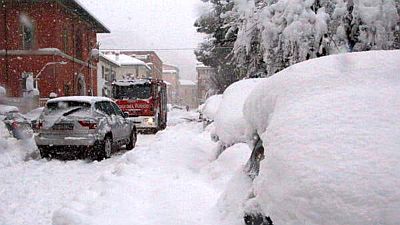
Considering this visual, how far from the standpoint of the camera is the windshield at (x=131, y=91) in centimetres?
1978

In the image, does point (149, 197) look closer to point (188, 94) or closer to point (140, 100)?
point (140, 100)

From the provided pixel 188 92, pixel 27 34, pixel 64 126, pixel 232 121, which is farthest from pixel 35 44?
pixel 188 92

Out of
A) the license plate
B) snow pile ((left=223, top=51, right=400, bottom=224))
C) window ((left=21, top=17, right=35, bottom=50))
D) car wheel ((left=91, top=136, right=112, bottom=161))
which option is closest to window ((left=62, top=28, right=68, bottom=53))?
window ((left=21, top=17, right=35, bottom=50))

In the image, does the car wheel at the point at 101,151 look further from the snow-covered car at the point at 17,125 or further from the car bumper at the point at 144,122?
the car bumper at the point at 144,122

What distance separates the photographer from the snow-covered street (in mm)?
4617

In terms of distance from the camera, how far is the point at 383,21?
32.2 ft

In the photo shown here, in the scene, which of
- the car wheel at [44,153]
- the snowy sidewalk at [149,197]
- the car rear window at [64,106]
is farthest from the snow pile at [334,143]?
the car wheel at [44,153]

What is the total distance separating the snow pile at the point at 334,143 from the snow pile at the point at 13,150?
26.5 ft

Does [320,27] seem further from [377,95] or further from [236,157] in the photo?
[377,95]

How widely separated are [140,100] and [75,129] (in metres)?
8.96

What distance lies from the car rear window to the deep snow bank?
793 centimetres

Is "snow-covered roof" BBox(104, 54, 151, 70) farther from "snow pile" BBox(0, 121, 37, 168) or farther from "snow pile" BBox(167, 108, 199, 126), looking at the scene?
"snow pile" BBox(0, 121, 37, 168)

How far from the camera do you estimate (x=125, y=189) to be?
19.3 feet

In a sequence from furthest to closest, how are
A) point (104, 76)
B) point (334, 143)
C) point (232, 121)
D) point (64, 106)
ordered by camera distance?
1. point (104, 76)
2. point (64, 106)
3. point (232, 121)
4. point (334, 143)
